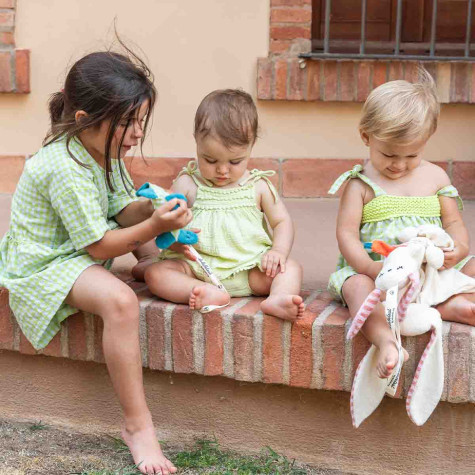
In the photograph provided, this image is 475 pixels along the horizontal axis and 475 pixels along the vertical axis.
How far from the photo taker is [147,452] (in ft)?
7.89

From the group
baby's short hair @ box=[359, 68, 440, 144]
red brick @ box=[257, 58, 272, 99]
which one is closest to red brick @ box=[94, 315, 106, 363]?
baby's short hair @ box=[359, 68, 440, 144]

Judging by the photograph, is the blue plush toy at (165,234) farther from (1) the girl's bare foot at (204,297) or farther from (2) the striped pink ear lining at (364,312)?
(2) the striped pink ear lining at (364,312)

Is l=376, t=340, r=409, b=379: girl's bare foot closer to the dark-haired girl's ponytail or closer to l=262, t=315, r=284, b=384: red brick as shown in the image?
l=262, t=315, r=284, b=384: red brick

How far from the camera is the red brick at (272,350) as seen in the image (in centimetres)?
244

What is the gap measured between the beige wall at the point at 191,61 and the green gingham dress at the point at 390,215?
1.87 meters

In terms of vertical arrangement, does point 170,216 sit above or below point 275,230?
above

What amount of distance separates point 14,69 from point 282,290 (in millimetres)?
2571

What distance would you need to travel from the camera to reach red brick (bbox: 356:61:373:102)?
14.3 feet

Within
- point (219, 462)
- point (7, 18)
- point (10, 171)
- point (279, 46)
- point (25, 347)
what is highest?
point (7, 18)

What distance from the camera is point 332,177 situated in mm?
4457

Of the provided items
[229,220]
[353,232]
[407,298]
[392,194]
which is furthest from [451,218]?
[229,220]

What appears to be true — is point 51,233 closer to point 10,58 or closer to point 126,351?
point 126,351

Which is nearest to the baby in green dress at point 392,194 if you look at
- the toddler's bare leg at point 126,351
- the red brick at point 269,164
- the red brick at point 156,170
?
the toddler's bare leg at point 126,351

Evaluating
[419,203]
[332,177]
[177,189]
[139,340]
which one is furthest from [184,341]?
[332,177]
